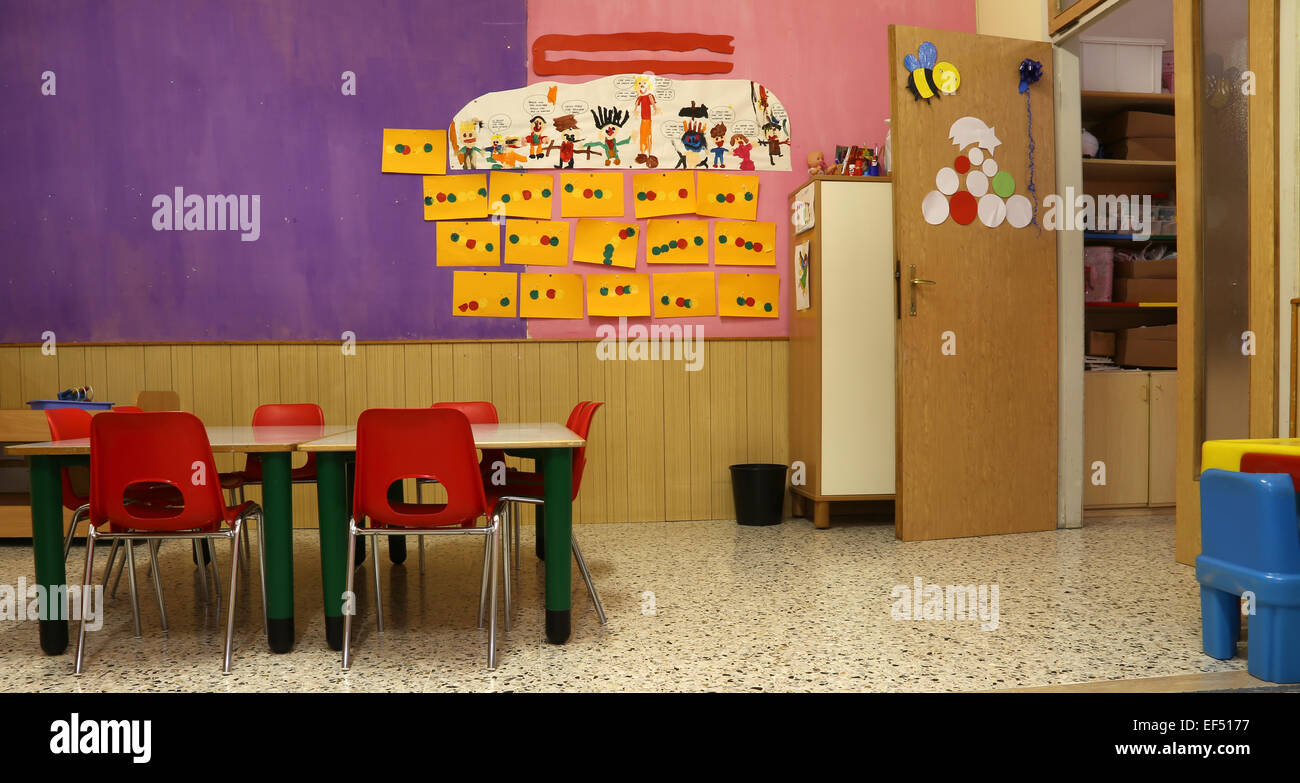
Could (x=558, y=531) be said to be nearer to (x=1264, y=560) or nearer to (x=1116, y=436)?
(x=1264, y=560)

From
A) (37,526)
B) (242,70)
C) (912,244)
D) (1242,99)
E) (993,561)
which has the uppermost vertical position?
(242,70)

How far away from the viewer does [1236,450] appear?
2.54 m

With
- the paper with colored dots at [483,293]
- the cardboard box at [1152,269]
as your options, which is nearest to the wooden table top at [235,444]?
the paper with colored dots at [483,293]

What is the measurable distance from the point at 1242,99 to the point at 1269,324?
2.87 feet

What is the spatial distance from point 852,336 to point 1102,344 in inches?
64.3

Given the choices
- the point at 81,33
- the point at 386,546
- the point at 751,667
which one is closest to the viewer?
the point at 751,667

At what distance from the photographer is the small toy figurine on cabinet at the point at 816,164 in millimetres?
5008

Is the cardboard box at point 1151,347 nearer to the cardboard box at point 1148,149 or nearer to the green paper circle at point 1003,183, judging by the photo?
the cardboard box at point 1148,149

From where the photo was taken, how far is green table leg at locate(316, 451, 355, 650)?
2688 millimetres

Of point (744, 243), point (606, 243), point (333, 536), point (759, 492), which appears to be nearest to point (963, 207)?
point (744, 243)
